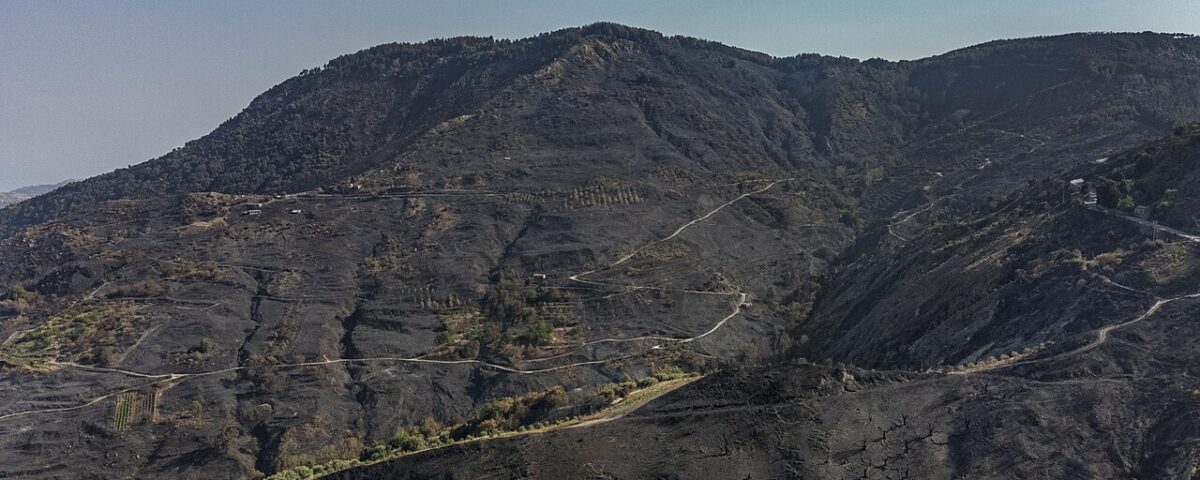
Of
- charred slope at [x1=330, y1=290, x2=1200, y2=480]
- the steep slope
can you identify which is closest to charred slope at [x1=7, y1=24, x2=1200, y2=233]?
the steep slope

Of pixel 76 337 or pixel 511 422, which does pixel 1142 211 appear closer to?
pixel 511 422

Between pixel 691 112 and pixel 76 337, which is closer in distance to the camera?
pixel 76 337

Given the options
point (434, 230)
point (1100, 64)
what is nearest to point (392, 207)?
point (434, 230)

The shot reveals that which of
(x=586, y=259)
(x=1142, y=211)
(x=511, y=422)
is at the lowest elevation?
(x=511, y=422)

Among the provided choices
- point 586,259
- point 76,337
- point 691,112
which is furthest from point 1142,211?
point 76,337

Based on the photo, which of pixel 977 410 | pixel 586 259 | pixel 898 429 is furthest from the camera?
→ pixel 586 259

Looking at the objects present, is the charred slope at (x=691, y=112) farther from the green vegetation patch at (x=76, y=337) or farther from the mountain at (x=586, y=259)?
the green vegetation patch at (x=76, y=337)

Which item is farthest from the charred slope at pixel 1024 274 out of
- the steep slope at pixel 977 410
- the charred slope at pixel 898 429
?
the charred slope at pixel 898 429

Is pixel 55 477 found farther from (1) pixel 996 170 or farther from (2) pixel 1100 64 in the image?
(2) pixel 1100 64
